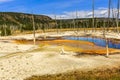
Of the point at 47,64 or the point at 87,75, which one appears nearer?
the point at 87,75

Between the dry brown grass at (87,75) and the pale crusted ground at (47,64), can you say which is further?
the pale crusted ground at (47,64)

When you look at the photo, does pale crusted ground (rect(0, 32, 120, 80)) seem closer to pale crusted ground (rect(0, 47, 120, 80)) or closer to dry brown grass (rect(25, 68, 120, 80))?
pale crusted ground (rect(0, 47, 120, 80))

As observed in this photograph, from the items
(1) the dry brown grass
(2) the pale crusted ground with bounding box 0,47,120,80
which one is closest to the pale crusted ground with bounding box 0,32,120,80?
(2) the pale crusted ground with bounding box 0,47,120,80

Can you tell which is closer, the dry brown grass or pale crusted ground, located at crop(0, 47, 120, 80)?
the dry brown grass

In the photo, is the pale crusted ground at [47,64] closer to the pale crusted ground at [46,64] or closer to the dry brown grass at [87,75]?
the pale crusted ground at [46,64]

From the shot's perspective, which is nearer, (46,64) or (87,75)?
(87,75)

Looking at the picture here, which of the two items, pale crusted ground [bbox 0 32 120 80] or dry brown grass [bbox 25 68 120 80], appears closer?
dry brown grass [bbox 25 68 120 80]

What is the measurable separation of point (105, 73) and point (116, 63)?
708 cm

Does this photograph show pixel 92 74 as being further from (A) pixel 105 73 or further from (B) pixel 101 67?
(B) pixel 101 67

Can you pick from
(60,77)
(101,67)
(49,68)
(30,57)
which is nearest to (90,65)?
(101,67)

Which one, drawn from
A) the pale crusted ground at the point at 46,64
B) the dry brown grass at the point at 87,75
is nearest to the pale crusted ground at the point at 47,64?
the pale crusted ground at the point at 46,64

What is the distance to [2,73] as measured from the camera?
34.4 metres

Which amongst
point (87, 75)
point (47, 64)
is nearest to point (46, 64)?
point (47, 64)

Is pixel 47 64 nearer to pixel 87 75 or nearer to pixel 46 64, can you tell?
pixel 46 64
